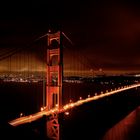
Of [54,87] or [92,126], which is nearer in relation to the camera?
[54,87]

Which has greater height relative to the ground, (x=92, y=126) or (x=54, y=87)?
(x=54, y=87)

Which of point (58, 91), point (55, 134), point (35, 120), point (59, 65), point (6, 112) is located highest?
point (59, 65)

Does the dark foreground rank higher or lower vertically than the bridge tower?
lower

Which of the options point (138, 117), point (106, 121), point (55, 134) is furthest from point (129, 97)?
point (55, 134)

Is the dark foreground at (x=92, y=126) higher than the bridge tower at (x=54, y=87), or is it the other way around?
the bridge tower at (x=54, y=87)

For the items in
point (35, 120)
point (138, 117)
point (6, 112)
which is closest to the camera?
point (35, 120)

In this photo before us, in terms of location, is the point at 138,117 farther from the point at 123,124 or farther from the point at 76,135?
the point at 76,135

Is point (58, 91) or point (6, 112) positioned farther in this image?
point (6, 112)

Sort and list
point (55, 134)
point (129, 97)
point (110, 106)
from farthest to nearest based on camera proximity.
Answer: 1. point (129, 97)
2. point (110, 106)
3. point (55, 134)

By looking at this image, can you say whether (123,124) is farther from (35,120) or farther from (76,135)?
(35,120)

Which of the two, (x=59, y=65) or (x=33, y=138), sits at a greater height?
(x=59, y=65)
